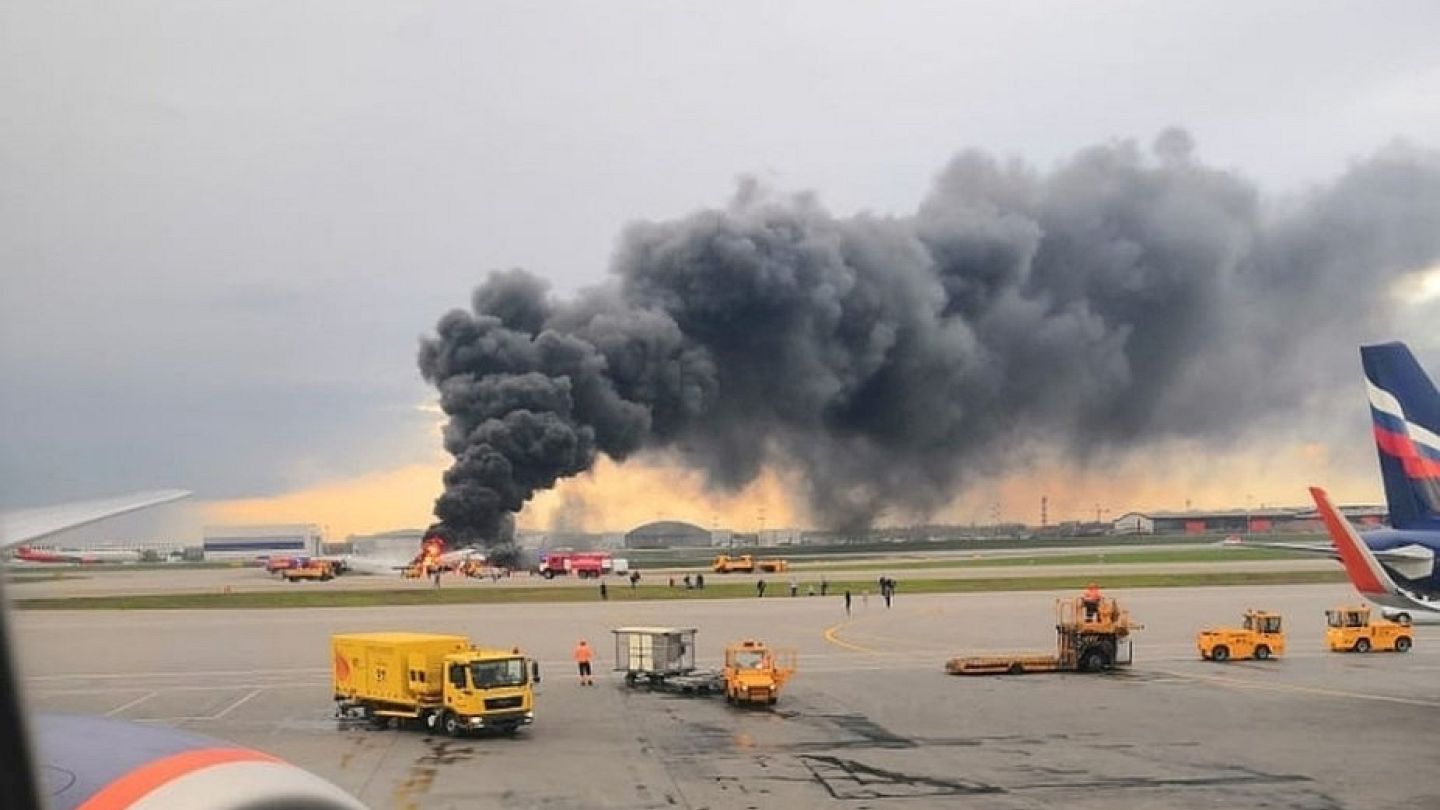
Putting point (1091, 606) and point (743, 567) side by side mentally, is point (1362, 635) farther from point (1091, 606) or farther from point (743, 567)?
point (743, 567)

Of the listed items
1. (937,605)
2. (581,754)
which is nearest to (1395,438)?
(581,754)

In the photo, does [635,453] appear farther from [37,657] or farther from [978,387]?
[37,657]

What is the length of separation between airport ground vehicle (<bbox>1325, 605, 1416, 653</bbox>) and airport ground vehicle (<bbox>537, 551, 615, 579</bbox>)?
6462 cm

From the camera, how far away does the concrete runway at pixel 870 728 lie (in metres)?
22.1

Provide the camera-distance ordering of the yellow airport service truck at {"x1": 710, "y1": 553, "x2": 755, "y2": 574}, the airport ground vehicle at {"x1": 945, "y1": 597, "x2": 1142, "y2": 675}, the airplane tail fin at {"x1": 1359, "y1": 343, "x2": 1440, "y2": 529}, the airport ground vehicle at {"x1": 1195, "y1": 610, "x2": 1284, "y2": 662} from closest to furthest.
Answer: the airplane tail fin at {"x1": 1359, "y1": 343, "x2": 1440, "y2": 529} < the airport ground vehicle at {"x1": 945, "y1": 597, "x2": 1142, "y2": 675} < the airport ground vehicle at {"x1": 1195, "y1": 610, "x2": 1284, "y2": 662} < the yellow airport service truck at {"x1": 710, "y1": 553, "x2": 755, "y2": 574}

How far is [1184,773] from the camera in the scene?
78.3 feet

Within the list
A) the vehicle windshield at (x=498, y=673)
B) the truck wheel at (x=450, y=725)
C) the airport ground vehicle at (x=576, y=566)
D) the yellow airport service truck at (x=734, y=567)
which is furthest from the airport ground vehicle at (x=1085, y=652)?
the airport ground vehicle at (x=576, y=566)

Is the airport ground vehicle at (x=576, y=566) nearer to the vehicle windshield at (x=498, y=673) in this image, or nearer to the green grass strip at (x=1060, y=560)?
the green grass strip at (x=1060, y=560)

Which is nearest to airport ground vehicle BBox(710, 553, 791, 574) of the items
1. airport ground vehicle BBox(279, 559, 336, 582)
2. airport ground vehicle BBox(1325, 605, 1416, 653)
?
airport ground vehicle BBox(279, 559, 336, 582)

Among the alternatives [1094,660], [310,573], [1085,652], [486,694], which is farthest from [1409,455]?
[310,573]

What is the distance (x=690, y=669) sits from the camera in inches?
1580

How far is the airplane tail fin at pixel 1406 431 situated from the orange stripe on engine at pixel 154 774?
32.1m

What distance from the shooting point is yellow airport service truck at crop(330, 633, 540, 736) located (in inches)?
1181

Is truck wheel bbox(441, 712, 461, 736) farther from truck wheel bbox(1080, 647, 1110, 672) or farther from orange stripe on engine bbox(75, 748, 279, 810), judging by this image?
orange stripe on engine bbox(75, 748, 279, 810)
